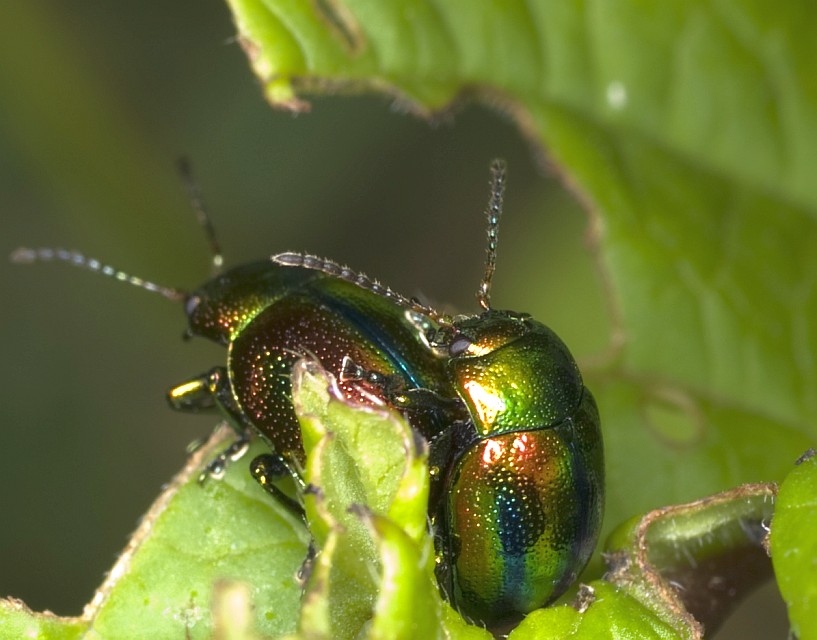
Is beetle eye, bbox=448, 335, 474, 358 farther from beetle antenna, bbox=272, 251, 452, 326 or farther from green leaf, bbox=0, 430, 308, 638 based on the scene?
green leaf, bbox=0, 430, 308, 638

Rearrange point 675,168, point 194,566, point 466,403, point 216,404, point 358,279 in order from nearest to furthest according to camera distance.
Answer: point 194,566 → point 466,403 → point 358,279 → point 216,404 → point 675,168

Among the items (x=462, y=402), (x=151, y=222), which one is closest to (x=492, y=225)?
(x=462, y=402)

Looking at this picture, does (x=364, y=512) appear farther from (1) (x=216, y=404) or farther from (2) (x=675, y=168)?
(2) (x=675, y=168)

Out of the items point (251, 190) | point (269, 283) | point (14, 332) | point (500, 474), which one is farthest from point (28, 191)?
point (500, 474)

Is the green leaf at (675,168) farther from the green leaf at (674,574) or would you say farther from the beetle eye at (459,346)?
the beetle eye at (459,346)

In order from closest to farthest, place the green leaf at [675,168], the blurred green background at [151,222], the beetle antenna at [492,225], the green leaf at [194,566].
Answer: the green leaf at [194,566] → the beetle antenna at [492,225] → the green leaf at [675,168] → the blurred green background at [151,222]

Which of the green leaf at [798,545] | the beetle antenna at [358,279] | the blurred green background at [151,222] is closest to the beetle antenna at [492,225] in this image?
the beetle antenna at [358,279]
